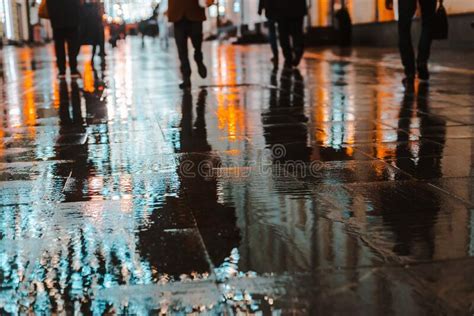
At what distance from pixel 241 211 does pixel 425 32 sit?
6.53m

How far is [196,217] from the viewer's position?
3.18m

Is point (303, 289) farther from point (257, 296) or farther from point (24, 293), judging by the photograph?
point (24, 293)

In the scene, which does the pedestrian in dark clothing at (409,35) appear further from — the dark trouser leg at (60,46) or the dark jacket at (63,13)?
the dark trouser leg at (60,46)

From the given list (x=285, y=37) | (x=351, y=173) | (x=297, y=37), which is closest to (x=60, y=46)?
(x=285, y=37)

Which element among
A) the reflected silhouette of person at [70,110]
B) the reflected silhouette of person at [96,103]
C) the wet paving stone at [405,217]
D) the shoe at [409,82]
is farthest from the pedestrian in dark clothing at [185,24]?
the wet paving stone at [405,217]

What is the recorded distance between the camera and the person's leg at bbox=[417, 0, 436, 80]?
900cm

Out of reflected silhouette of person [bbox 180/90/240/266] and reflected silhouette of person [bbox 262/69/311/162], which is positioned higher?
reflected silhouette of person [bbox 180/90/240/266]

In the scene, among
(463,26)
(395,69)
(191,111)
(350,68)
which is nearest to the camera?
(191,111)

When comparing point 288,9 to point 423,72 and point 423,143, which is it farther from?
point 423,143

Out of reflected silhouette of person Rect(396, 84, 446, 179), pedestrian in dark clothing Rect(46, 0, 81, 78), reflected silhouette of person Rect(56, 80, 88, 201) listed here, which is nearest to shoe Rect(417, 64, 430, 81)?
reflected silhouette of person Rect(396, 84, 446, 179)

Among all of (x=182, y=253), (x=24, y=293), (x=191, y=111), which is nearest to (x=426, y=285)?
(x=182, y=253)

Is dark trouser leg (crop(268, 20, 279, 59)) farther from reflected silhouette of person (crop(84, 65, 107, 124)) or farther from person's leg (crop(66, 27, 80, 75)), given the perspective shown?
reflected silhouette of person (crop(84, 65, 107, 124))

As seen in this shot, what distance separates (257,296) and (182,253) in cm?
52

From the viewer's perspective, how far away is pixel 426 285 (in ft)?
7.55
